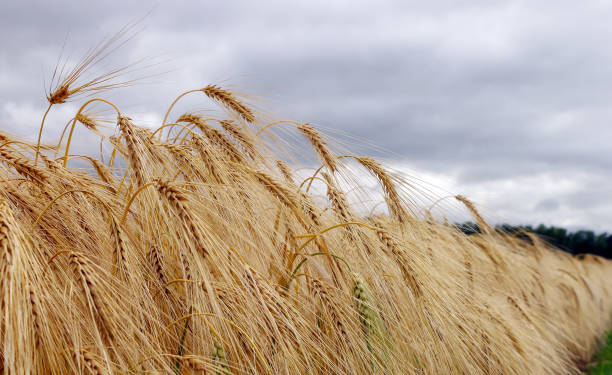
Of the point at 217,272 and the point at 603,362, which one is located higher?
the point at 217,272

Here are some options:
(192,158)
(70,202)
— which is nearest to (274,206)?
(192,158)

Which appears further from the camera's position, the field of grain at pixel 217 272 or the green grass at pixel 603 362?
the green grass at pixel 603 362

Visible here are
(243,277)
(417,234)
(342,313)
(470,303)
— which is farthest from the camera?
(417,234)

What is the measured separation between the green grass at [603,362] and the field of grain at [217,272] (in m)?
4.23

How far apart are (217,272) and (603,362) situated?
676 centimetres

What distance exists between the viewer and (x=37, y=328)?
1205 millimetres

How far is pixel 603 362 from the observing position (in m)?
6.22

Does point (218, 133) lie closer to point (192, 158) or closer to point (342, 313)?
point (192, 158)

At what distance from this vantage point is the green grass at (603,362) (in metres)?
5.63

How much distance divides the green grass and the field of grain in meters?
4.23

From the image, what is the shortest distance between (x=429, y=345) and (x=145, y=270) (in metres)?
1.19

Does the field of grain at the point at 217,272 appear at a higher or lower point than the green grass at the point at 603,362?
higher

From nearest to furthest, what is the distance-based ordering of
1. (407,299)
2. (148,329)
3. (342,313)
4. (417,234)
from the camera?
(148,329), (342,313), (407,299), (417,234)

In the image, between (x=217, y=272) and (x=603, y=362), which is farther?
(x=603, y=362)
